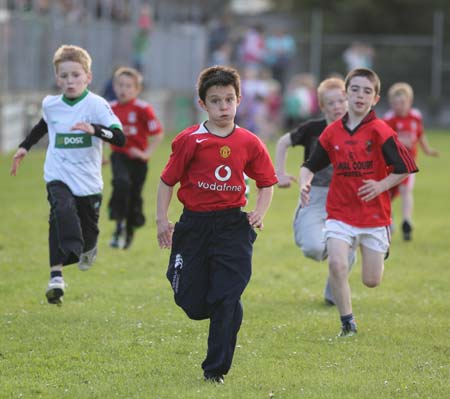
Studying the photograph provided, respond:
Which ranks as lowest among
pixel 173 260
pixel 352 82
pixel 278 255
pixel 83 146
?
pixel 278 255

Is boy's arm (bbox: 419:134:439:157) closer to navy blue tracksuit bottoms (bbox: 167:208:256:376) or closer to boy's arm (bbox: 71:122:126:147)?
boy's arm (bbox: 71:122:126:147)

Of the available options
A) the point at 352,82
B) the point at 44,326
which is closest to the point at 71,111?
the point at 44,326

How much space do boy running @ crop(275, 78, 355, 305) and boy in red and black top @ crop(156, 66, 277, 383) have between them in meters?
2.32

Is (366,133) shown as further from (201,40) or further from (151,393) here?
(201,40)

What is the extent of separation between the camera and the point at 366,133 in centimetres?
835

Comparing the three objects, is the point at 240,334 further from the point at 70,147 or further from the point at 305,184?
the point at 70,147

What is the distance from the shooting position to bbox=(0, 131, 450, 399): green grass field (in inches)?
276

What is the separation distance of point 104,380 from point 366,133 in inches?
110

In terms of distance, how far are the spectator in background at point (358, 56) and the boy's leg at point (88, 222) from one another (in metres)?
28.1

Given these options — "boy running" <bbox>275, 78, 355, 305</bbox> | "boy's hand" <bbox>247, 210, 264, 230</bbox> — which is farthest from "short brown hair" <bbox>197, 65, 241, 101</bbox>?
"boy running" <bbox>275, 78, 355, 305</bbox>

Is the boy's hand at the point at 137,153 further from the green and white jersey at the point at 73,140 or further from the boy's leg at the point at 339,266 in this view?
the boy's leg at the point at 339,266

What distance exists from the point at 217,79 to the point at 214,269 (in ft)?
3.89

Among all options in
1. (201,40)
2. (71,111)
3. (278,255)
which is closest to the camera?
(71,111)

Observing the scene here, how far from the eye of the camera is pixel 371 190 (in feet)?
26.7
